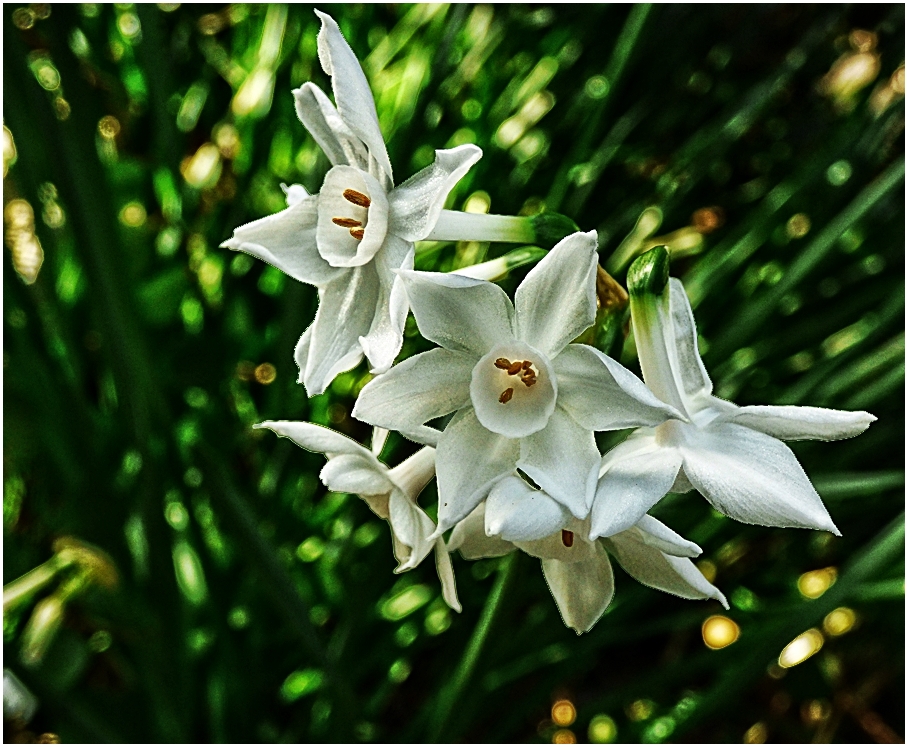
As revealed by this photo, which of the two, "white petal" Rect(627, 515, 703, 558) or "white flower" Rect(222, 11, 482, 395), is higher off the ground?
"white flower" Rect(222, 11, 482, 395)

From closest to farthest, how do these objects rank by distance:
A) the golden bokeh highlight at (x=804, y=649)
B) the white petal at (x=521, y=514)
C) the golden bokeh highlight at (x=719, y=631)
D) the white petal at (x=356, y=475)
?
the white petal at (x=521, y=514), the white petal at (x=356, y=475), the golden bokeh highlight at (x=804, y=649), the golden bokeh highlight at (x=719, y=631)

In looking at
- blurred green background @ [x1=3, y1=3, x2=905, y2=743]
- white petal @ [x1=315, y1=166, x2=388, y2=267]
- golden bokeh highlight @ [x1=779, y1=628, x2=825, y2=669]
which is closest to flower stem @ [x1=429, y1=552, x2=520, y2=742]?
blurred green background @ [x1=3, y1=3, x2=905, y2=743]

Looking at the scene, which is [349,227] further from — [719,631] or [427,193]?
[719,631]

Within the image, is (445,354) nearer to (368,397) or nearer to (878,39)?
(368,397)

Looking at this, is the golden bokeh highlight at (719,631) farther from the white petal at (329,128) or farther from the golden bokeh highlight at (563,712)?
the white petal at (329,128)

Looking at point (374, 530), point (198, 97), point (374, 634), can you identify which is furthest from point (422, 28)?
point (374, 634)

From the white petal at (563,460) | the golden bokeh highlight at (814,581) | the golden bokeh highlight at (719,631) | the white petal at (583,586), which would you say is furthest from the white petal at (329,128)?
the golden bokeh highlight at (719,631)

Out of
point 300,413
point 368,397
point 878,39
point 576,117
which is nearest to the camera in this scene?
point 368,397

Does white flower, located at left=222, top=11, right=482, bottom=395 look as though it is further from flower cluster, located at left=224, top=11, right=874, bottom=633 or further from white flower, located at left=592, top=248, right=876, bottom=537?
white flower, located at left=592, top=248, right=876, bottom=537
